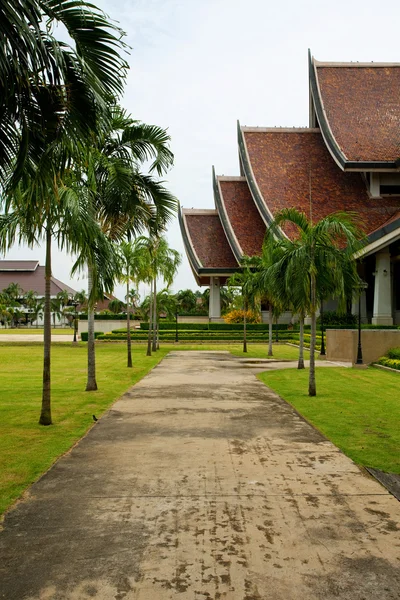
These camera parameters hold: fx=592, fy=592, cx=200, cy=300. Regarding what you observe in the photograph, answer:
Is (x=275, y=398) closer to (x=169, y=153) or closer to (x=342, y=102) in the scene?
(x=169, y=153)

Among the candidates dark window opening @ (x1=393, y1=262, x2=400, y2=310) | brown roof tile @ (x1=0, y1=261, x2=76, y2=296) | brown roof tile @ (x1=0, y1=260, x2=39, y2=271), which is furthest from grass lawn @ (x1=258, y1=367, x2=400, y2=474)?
brown roof tile @ (x1=0, y1=260, x2=39, y2=271)

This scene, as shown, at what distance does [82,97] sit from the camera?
5348 millimetres

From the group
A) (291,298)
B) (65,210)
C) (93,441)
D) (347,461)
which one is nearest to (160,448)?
(93,441)

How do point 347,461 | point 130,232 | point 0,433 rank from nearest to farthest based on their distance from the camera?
point 347,461 < point 0,433 < point 130,232

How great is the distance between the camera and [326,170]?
143 ft

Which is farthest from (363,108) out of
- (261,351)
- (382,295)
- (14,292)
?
(14,292)

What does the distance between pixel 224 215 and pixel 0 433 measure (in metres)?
38.5

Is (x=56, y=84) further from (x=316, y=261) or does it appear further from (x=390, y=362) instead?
(x=390, y=362)

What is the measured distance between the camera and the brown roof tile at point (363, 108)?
1513 inches

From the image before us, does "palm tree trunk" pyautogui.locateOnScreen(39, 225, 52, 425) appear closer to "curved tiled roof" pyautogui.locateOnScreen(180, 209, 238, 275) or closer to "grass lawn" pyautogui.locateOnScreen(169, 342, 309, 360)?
"grass lawn" pyautogui.locateOnScreen(169, 342, 309, 360)

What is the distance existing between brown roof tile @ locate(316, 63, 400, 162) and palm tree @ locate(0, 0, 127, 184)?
113 ft

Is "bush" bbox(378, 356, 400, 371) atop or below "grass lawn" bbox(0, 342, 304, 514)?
atop

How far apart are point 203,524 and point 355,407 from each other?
6829mm

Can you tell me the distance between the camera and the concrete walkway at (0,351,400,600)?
11.5 feet
